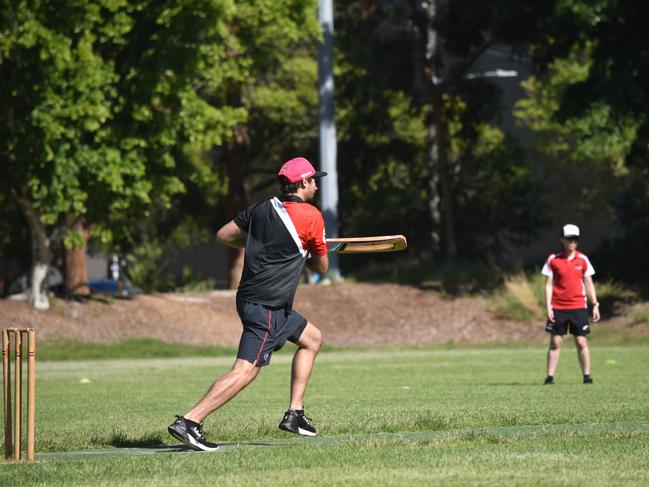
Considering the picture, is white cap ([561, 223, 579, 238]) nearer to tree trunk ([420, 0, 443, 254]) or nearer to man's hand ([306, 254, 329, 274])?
man's hand ([306, 254, 329, 274])

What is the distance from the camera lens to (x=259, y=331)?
9820 millimetres

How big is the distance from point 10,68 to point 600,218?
3459 centimetres

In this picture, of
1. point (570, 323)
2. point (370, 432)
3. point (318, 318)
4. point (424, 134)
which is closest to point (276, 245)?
point (370, 432)

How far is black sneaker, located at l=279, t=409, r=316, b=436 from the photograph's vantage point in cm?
1012

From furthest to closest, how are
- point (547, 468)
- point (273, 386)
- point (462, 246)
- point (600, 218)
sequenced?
point (600, 218)
point (462, 246)
point (273, 386)
point (547, 468)

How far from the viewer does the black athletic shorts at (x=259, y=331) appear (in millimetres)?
9805

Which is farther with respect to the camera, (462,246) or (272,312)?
(462,246)

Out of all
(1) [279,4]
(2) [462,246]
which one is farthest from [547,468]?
(2) [462,246]

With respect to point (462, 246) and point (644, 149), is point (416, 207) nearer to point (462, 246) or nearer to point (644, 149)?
point (462, 246)

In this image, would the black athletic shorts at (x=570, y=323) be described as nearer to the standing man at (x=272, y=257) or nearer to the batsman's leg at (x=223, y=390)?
the standing man at (x=272, y=257)

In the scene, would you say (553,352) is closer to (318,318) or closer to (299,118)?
(318,318)

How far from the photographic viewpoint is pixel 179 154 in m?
31.4

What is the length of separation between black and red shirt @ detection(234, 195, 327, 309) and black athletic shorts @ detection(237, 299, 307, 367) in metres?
0.06

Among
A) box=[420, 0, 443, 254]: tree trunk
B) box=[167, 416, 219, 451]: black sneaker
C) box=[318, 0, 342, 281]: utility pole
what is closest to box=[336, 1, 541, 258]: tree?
box=[420, 0, 443, 254]: tree trunk
